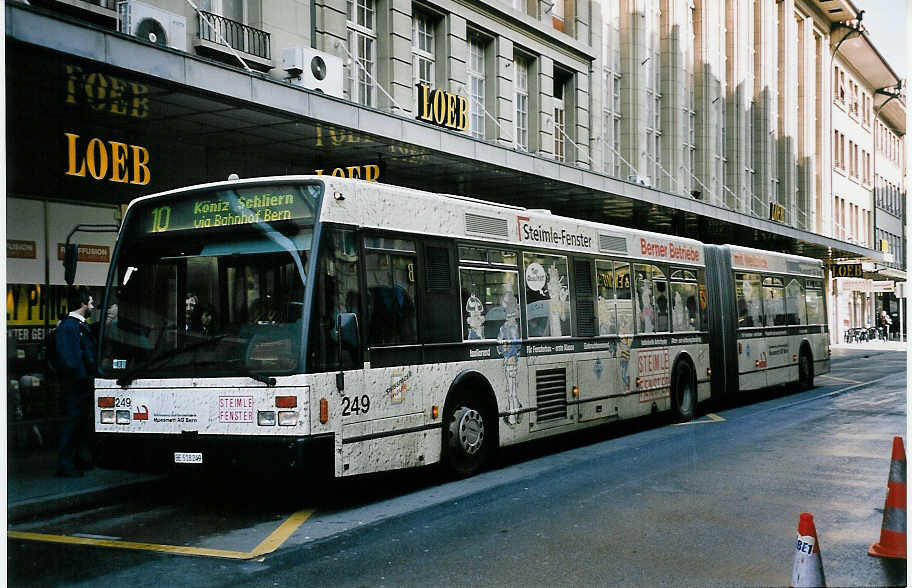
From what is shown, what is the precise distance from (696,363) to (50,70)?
10725 millimetres

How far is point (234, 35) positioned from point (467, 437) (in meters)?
8.40

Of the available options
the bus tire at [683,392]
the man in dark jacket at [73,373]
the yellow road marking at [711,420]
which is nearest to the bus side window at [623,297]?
the bus tire at [683,392]

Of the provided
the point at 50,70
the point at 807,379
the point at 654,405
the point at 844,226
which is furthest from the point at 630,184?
the point at 844,226

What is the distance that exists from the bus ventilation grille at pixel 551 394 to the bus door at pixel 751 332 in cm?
685

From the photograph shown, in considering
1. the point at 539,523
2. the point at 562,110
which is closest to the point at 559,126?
the point at 562,110

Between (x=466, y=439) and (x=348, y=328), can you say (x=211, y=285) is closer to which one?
(x=348, y=328)

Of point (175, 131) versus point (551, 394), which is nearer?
point (551, 394)

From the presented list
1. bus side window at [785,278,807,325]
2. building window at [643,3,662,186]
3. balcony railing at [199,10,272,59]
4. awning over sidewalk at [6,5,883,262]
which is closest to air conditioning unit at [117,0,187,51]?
balcony railing at [199,10,272,59]

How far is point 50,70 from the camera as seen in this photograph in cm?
1018

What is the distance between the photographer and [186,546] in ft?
24.2

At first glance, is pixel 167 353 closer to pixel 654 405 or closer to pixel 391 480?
pixel 391 480

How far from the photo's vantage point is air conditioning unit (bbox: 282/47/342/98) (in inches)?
611

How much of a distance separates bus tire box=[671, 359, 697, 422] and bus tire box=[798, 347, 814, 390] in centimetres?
593

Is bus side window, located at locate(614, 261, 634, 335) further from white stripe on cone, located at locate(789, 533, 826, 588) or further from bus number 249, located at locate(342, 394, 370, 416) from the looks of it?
white stripe on cone, located at locate(789, 533, 826, 588)
